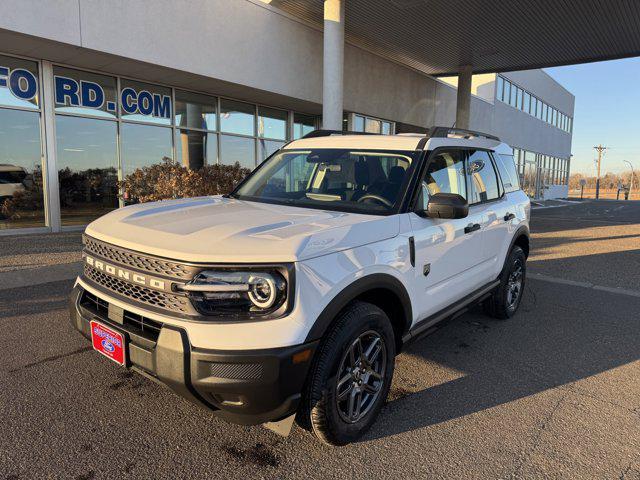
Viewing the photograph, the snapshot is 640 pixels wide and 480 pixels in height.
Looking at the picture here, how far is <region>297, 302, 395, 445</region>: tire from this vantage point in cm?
242

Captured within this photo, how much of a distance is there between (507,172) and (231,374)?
13.5 ft

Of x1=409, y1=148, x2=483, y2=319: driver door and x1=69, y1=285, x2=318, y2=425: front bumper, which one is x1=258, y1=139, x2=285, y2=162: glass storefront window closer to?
x1=409, y1=148, x2=483, y2=319: driver door

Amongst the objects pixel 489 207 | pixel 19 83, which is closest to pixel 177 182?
pixel 19 83

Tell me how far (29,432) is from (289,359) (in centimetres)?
175

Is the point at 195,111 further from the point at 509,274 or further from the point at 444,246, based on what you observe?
the point at 444,246

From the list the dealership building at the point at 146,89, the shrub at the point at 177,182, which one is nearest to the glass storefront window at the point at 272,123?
the dealership building at the point at 146,89

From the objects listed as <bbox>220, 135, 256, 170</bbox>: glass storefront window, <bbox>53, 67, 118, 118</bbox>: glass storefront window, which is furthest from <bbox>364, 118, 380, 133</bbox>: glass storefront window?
<bbox>53, 67, 118, 118</bbox>: glass storefront window

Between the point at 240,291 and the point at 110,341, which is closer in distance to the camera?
the point at 240,291

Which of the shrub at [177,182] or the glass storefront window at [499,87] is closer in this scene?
the shrub at [177,182]

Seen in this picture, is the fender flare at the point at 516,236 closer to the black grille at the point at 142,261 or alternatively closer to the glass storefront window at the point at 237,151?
the black grille at the point at 142,261

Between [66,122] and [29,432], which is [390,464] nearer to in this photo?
[29,432]

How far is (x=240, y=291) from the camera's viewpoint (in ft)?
7.34

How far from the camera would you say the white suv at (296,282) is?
2.21 meters

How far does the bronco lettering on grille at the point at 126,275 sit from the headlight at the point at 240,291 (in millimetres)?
199
